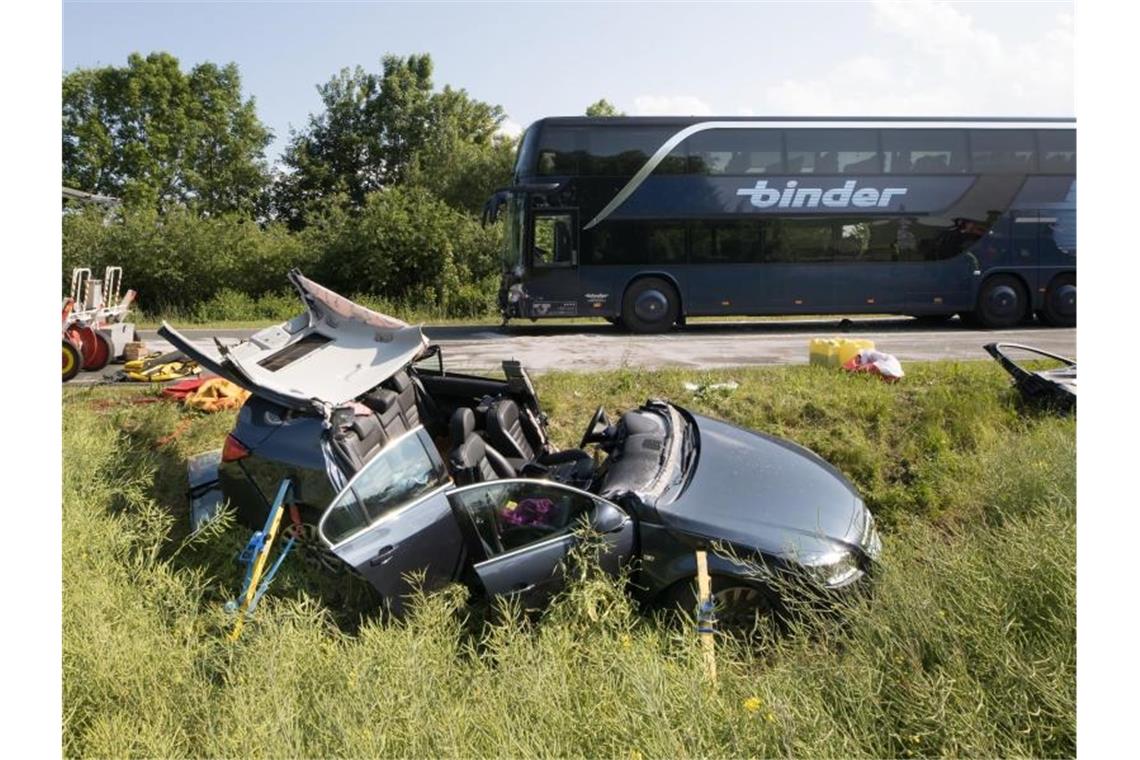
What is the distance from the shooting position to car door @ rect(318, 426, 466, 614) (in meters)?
5.17

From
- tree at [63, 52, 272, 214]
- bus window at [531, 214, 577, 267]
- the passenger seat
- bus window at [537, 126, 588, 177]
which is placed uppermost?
tree at [63, 52, 272, 214]

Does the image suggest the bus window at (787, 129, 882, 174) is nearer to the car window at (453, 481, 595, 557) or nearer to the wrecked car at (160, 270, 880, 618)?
the wrecked car at (160, 270, 880, 618)

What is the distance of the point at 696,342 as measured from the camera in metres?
14.9

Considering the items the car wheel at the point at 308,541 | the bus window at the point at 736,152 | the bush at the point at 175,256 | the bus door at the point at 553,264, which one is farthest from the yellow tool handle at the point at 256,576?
the bush at the point at 175,256

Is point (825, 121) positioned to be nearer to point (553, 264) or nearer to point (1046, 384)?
point (553, 264)

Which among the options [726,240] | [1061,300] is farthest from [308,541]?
[1061,300]

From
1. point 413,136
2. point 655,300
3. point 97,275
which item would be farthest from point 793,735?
point 413,136

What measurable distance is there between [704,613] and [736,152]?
13285mm

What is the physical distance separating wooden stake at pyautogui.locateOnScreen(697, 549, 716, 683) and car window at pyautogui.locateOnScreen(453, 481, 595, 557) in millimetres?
764

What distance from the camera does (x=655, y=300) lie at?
17.1 meters

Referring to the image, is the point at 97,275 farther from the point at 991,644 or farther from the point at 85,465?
the point at 991,644

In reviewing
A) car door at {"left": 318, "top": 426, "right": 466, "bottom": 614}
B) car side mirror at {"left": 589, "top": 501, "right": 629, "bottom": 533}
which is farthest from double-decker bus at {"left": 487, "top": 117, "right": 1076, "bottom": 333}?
car side mirror at {"left": 589, "top": 501, "right": 629, "bottom": 533}

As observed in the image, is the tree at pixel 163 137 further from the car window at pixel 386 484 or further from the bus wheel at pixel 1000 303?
the car window at pixel 386 484

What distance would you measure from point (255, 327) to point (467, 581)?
50.2 feet
